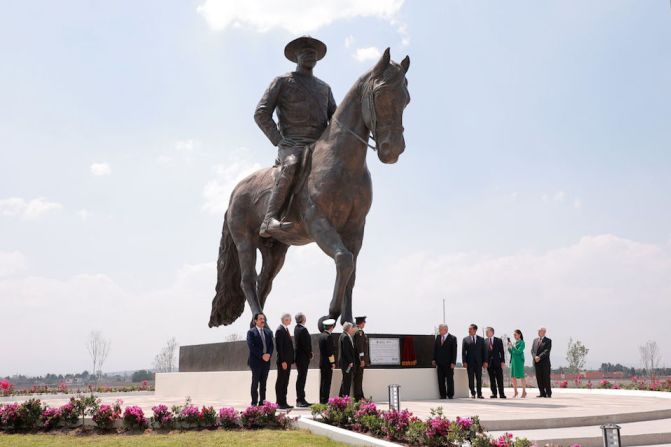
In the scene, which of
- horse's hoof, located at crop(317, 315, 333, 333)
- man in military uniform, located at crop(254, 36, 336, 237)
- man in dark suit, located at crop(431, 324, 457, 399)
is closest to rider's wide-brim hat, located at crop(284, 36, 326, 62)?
man in military uniform, located at crop(254, 36, 336, 237)

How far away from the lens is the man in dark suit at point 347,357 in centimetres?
988

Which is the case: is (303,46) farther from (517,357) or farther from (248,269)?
(517,357)

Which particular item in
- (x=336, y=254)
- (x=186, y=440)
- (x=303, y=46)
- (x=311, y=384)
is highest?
(x=303, y=46)

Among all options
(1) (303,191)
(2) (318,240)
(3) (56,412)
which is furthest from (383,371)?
(3) (56,412)

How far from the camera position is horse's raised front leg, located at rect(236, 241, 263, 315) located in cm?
1238

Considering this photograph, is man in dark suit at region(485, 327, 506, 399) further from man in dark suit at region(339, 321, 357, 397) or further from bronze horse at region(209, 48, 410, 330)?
man in dark suit at region(339, 321, 357, 397)

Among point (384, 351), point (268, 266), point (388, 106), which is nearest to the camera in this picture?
point (388, 106)

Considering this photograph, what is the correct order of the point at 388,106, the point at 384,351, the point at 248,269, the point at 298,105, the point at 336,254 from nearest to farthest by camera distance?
the point at 388,106
the point at 336,254
the point at 384,351
the point at 298,105
the point at 248,269

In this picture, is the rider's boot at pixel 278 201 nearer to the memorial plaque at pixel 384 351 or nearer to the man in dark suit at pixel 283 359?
the man in dark suit at pixel 283 359

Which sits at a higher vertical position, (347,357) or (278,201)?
(278,201)

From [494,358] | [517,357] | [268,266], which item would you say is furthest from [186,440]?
[517,357]

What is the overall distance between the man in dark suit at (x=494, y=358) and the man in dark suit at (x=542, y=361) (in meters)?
0.73

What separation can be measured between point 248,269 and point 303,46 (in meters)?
4.31

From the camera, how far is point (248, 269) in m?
12.5
